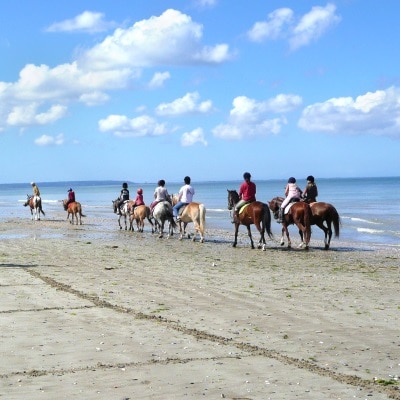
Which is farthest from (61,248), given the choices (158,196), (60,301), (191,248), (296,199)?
(60,301)

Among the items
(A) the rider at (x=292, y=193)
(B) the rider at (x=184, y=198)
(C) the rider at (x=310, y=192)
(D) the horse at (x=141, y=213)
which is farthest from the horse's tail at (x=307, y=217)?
(D) the horse at (x=141, y=213)

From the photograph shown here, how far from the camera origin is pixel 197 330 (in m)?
8.29

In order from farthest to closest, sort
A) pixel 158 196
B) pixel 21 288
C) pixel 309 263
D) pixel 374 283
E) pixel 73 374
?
pixel 158 196, pixel 309 263, pixel 374 283, pixel 21 288, pixel 73 374

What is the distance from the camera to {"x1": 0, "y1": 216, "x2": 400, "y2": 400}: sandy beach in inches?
237

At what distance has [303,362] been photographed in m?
6.79

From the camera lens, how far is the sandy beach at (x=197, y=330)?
6.02 metres

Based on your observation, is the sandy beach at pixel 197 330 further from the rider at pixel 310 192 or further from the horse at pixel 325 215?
the rider at pixel 310 192

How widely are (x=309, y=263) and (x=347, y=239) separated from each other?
10170 mm

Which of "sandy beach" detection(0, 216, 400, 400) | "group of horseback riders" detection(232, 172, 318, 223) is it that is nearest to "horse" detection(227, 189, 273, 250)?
"group of horseback riders" detection(232, 172, 318, 223)

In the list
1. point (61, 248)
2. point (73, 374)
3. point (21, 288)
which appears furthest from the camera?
point (61, 248)

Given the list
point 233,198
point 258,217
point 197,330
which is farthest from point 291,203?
point 197,330

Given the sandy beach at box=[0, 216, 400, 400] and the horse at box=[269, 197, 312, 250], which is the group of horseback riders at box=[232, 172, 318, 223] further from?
the sandy beach at box=[0, 216, 400, 400]

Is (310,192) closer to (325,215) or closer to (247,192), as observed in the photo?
(325,215)

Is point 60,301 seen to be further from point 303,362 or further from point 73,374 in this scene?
point 303,362
